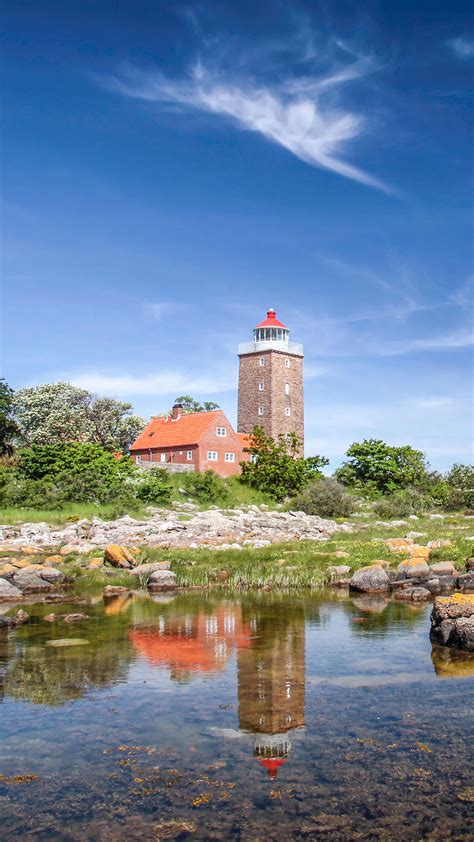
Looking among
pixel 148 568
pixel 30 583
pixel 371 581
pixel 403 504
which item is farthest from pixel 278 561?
pixel 403 504

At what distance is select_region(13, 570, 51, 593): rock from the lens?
21969mm

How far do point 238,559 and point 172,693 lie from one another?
14.7 meters

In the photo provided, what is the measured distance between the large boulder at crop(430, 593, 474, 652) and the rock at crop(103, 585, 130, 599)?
10.4m

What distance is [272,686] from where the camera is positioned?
36.1 ft

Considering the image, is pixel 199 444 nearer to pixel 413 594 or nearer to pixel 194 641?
pixel 413 594

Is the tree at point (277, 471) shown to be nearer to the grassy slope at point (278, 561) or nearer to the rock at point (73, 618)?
the grassy slope at point (278, 561)

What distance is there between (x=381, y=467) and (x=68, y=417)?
2585 cm

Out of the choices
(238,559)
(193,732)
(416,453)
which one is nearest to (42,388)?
(416,453)

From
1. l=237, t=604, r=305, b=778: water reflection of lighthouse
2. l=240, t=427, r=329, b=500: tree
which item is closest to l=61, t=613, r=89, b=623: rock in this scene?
l=237, t=604, r=305, b=778: water reflection of lighthouse

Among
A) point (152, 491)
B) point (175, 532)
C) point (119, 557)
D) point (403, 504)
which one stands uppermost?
point (152, 491)

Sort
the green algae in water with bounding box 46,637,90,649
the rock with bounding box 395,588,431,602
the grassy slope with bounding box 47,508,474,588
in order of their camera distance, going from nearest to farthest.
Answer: the green algae in water with bounding box 46,637,90,649 < the rock with bounding box 395,588,431,602 < the grassy slope with bounding box 47,508,474,588

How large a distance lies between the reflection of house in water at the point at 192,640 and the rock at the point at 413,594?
4.64 metres

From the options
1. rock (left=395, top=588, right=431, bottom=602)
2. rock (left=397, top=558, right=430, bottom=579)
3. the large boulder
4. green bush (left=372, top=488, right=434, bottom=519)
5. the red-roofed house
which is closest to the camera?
the large boulder

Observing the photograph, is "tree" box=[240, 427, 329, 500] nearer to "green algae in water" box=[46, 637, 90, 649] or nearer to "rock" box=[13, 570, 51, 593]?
"rock" box=[13, 570, 51, 593]
